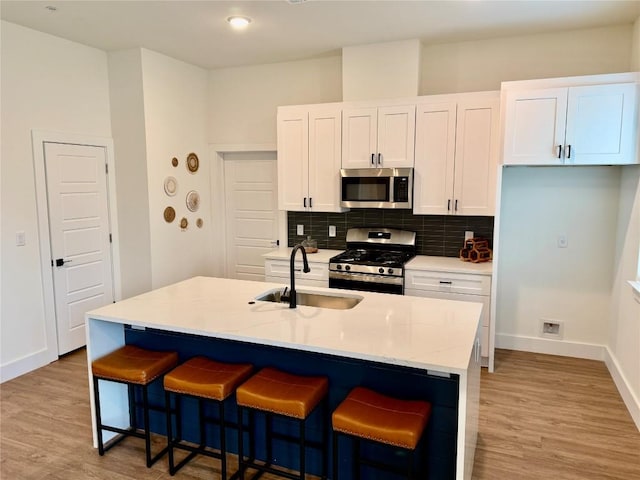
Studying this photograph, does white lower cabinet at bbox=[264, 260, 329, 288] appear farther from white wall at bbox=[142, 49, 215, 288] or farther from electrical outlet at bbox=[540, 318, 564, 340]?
electrical outlet at bbox=[540, 318, 564, 340]

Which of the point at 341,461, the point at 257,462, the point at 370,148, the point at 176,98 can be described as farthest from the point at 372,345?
the point at 176,98

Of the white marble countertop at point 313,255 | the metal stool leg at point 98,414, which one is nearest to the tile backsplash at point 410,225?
the white marble countertop at point 313,255

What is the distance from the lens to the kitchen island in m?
2.09

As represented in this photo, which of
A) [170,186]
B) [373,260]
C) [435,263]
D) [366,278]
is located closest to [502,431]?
[435,263]

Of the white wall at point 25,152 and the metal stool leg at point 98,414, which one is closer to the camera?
the metal stool leg at point 98,414

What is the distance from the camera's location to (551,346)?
4352mm

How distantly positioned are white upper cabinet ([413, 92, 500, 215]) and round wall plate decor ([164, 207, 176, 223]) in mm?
2640

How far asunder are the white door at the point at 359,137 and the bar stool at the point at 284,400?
2.50 metres

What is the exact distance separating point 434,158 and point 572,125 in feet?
3.71

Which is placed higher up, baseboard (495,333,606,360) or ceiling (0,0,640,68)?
ceiling (0,0,640,68)

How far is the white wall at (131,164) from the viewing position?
462cm

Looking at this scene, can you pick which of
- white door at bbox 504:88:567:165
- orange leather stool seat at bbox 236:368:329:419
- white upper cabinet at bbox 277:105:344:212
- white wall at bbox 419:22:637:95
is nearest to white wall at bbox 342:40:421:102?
white wall at bbox 419:22:637:95

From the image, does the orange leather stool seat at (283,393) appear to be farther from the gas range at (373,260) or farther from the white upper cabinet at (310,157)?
the white upper cabinet at (310,157)

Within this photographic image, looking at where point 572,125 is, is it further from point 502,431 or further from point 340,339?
point 340,339
